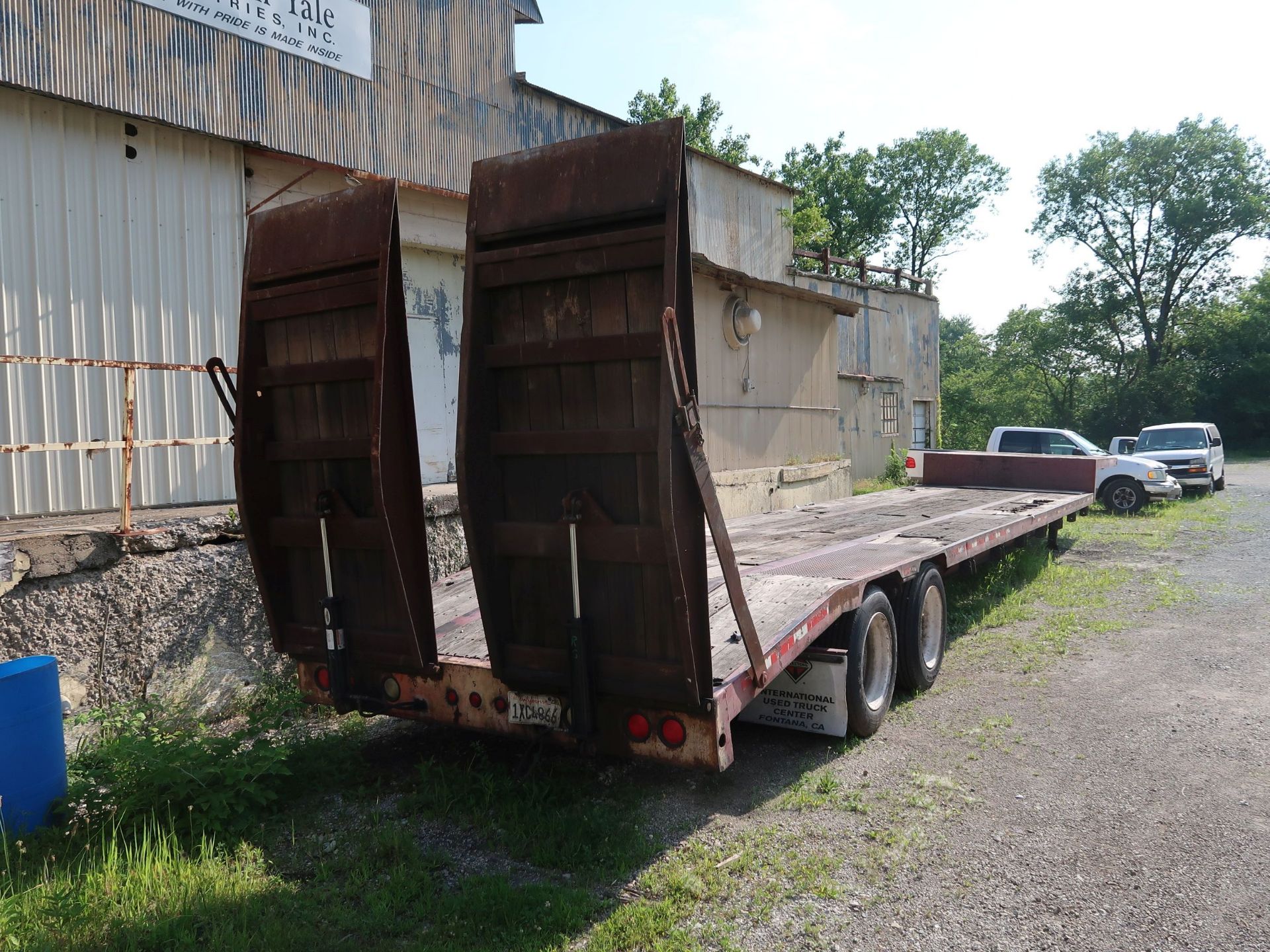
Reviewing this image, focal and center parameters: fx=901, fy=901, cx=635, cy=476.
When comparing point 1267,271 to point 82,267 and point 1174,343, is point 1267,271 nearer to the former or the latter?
point 1174,343

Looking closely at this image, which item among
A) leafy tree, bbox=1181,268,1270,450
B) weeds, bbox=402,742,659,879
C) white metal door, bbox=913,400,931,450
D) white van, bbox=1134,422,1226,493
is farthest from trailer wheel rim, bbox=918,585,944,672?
leafy tree, bbox=1181,268,1270,450

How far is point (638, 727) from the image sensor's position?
366 centimetres

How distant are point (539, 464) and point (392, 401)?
2.37 feet

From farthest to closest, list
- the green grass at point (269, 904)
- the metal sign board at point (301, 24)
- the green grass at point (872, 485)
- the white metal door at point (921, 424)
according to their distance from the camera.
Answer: the white metal door at point (921, 424) → the green grass at point (872, 485) → the metal sign board at point (301, 24) → the green grass at point (269, 904)

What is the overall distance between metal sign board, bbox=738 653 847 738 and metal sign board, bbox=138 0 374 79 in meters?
7.80

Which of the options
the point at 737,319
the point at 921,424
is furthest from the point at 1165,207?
the point at 737,319

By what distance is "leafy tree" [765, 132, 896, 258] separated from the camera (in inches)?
1818

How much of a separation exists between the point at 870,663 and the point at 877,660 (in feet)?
0.21

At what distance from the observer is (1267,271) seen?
140 feet

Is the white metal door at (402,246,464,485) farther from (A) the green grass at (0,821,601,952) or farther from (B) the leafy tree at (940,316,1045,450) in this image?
(B) the leafy tree at (940,316,1045,450)

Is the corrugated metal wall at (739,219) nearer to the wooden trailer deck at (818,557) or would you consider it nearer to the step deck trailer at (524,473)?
the wooden trailer deck at (818,557)

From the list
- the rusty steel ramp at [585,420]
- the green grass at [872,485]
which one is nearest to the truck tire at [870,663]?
the rusty steel ramp at [585,420]

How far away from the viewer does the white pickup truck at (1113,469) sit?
17266mm

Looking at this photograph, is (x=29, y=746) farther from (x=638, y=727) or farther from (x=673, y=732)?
(x=673, y=732)
